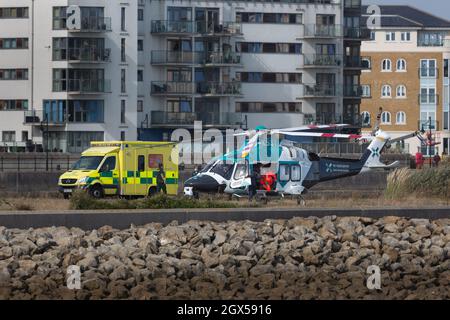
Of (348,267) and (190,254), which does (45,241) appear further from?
(348,267)

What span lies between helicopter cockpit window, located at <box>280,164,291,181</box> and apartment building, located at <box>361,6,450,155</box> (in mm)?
69902

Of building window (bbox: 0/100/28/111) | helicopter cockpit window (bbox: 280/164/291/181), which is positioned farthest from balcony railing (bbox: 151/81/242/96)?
helicopter cockpit window (bbox: 280/164/291/181)

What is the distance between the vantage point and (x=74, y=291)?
20578mm

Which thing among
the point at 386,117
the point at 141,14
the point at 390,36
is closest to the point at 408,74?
the point at 390,36

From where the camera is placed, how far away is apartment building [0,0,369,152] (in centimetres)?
7006

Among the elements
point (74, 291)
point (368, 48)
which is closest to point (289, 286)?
point (74, 291)

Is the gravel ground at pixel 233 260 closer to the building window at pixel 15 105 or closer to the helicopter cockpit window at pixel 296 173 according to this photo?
the helicopter cockpit window at pixel 296 173

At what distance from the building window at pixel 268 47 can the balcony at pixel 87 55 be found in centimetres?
1031

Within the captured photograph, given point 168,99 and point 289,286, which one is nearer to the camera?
point 289,286

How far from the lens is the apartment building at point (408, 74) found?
10725 centimetres

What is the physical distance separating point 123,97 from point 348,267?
5054 centimetres

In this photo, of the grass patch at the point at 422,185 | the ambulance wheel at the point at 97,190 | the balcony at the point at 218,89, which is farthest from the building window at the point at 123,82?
the grass patch at the point at 422,185

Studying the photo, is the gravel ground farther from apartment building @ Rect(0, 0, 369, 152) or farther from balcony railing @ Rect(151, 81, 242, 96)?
balcony railing @ Rect(151, 81, 242, 96)

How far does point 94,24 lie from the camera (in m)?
70.6
